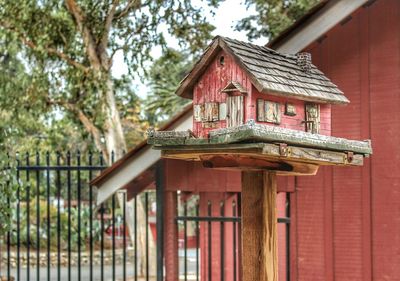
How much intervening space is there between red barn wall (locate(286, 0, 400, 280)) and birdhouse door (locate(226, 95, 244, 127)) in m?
1.84

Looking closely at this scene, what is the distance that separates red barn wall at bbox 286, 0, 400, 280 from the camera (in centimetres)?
511

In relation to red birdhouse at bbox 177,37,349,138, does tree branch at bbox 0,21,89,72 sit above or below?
above

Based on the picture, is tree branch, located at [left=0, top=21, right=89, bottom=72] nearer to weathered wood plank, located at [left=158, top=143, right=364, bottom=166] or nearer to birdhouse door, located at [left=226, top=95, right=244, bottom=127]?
weathered wood plank, located at [left=158, top=143, right=364, bottom=166]

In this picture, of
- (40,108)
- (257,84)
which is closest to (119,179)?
(257,84)

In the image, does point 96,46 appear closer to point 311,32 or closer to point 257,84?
point 311,32

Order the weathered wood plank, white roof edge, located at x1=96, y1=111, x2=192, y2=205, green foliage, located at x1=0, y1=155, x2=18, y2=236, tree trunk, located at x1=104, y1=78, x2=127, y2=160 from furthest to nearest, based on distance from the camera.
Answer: tree trunk, located at x1=104, y1=78, x2=127, y2=160
green foliage, located at x1=0, y1=155, x2=18, y2=236
white roof edge, located at x1=96, y1=111, x2=192, y2=205
the weathered wood plank

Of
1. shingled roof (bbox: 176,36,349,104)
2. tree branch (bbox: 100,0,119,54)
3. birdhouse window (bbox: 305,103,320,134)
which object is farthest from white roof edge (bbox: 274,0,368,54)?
tree branch (bbox: 100,0,119,54)

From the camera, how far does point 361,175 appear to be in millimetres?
5215

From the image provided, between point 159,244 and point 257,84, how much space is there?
93.5 inches

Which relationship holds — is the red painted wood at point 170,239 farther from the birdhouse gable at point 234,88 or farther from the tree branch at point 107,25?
the tree branch at point 107,25

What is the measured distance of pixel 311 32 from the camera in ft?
16.1

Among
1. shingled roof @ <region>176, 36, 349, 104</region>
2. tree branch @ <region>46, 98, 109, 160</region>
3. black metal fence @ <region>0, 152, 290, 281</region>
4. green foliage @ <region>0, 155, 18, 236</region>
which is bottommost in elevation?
black metal fence @ <region>0, 152, 290, 281</region>

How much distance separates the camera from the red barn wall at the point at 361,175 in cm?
511

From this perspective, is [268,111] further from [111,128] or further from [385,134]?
[111,128]
